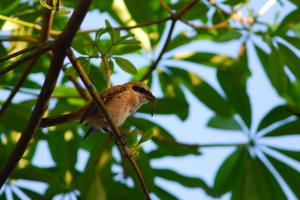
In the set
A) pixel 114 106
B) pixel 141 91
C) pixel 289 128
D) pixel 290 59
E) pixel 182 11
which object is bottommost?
pixel 114 106

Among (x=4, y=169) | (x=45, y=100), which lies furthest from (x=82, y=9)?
(x=4, y=169)

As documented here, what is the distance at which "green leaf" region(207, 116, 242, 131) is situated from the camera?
5270 mm

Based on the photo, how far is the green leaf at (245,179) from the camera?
187 inches

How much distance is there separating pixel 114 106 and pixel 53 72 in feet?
4.74

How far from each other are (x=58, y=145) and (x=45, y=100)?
2.33 m

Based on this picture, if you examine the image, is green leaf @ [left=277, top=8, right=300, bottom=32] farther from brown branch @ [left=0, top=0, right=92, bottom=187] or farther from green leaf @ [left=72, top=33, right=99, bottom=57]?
brown branch @ [left=0, top=0, right=92, bottom=187]

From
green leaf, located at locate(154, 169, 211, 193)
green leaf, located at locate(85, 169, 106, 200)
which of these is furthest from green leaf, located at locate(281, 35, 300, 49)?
green leaf, located at locate(85, 169, 106, 200)

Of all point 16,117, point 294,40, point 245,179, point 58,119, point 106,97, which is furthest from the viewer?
point 245,179

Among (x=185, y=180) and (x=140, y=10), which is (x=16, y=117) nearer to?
(x=140, y=10)

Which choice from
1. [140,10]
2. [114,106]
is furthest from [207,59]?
[114,106]

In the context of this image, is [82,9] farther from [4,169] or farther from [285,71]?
[285,71]

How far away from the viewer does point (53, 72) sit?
238 centimetres

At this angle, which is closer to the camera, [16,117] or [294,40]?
[16,117]

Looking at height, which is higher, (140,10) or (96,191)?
(140,10)
